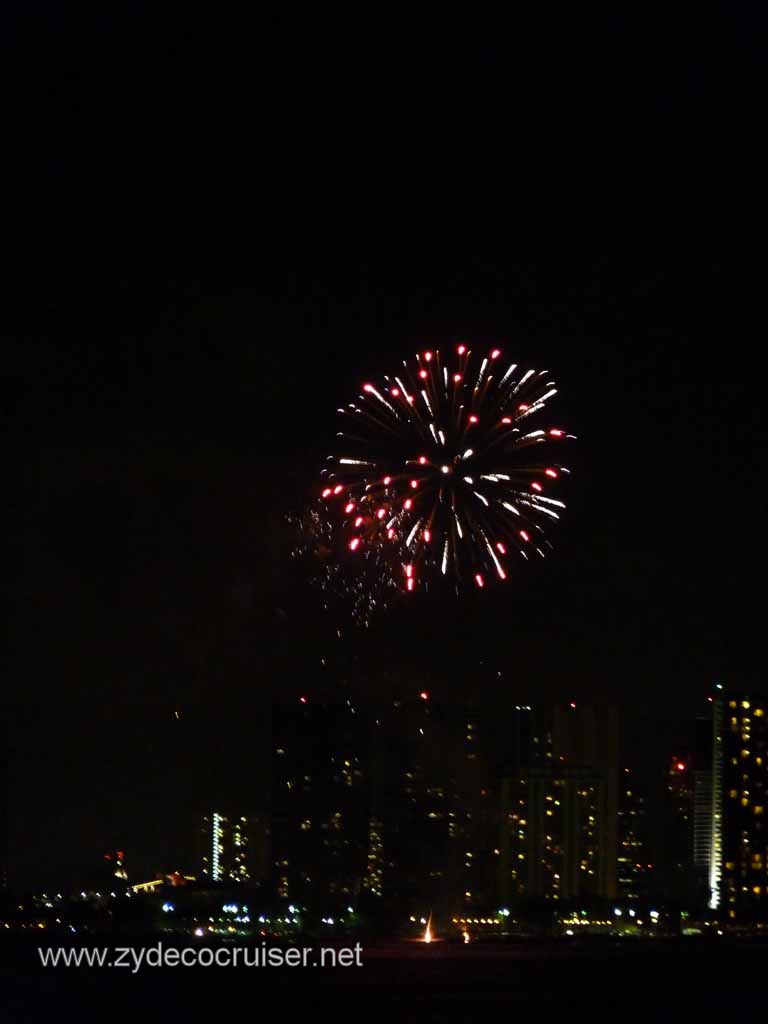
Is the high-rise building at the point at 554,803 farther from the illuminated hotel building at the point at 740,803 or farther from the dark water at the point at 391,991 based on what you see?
the dark water at the point at 391,991

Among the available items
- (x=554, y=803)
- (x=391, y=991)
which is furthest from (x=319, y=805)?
(x=391, y=991)

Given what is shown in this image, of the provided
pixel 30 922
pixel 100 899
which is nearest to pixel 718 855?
pixel 100 899

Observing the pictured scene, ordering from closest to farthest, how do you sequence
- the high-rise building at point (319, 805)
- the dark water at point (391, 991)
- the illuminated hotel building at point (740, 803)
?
the dark water at point (391, 991)
the high-rise building at point (319, 805)
the illuminated hotel building at point (740, 803)

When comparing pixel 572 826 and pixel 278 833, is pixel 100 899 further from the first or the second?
pixel 572 826

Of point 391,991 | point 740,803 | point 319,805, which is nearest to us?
point 391,991

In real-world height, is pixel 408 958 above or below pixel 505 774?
below

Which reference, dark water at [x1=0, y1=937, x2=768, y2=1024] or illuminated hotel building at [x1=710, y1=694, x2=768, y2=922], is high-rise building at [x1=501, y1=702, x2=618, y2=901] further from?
dark water at [x1=0, y1=937, x2=768, y2=1024]

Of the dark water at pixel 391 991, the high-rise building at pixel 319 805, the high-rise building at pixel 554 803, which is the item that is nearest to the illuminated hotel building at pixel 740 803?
the high-rise building at pixel 554 803

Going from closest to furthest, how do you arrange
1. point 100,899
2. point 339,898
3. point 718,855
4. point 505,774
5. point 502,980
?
point 502,980 → point 100,899 → point 339,898 → point 505,774 → point 718,855

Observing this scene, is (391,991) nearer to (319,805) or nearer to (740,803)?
(319,805)
